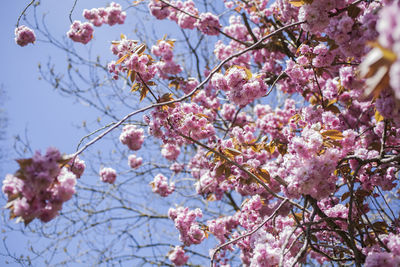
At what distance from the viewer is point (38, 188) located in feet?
4.30

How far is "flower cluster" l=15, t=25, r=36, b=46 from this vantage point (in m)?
4.07

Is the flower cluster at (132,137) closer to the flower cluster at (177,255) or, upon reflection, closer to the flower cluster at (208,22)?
the flower cluster at (177,255)

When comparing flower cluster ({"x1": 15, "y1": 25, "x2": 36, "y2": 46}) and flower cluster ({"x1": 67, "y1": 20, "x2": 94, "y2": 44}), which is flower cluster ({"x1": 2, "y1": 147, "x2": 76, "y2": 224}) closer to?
flower cluster ({"x1": 15, "y1": 25, "x2": 36, "y2": 46})

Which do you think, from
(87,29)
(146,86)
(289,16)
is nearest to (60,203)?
(146,86)

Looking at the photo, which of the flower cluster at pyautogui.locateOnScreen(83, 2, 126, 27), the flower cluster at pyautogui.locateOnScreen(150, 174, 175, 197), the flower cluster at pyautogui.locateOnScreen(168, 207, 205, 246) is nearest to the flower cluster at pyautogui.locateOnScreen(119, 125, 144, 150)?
the flower cluster at pyautogui.locateOnScreen(168, 207, 205, 246)

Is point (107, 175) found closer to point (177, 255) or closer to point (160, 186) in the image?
point (160, 186)

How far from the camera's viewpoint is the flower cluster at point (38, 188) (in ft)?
4.31

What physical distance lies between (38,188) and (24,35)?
3769 millimetres

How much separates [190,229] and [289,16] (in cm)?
312

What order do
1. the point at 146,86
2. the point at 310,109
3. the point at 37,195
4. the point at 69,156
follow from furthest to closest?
the point at 310,109 < the point at 146,86 < the point at 69,156 < the point at 37,195

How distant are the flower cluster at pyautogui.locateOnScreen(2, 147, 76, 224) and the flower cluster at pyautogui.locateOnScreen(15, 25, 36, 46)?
3.60 meters

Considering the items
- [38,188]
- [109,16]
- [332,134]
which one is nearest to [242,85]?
[332,134]

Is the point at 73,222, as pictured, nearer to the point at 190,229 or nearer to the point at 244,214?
the point at 190,229

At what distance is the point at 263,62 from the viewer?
237 inches
